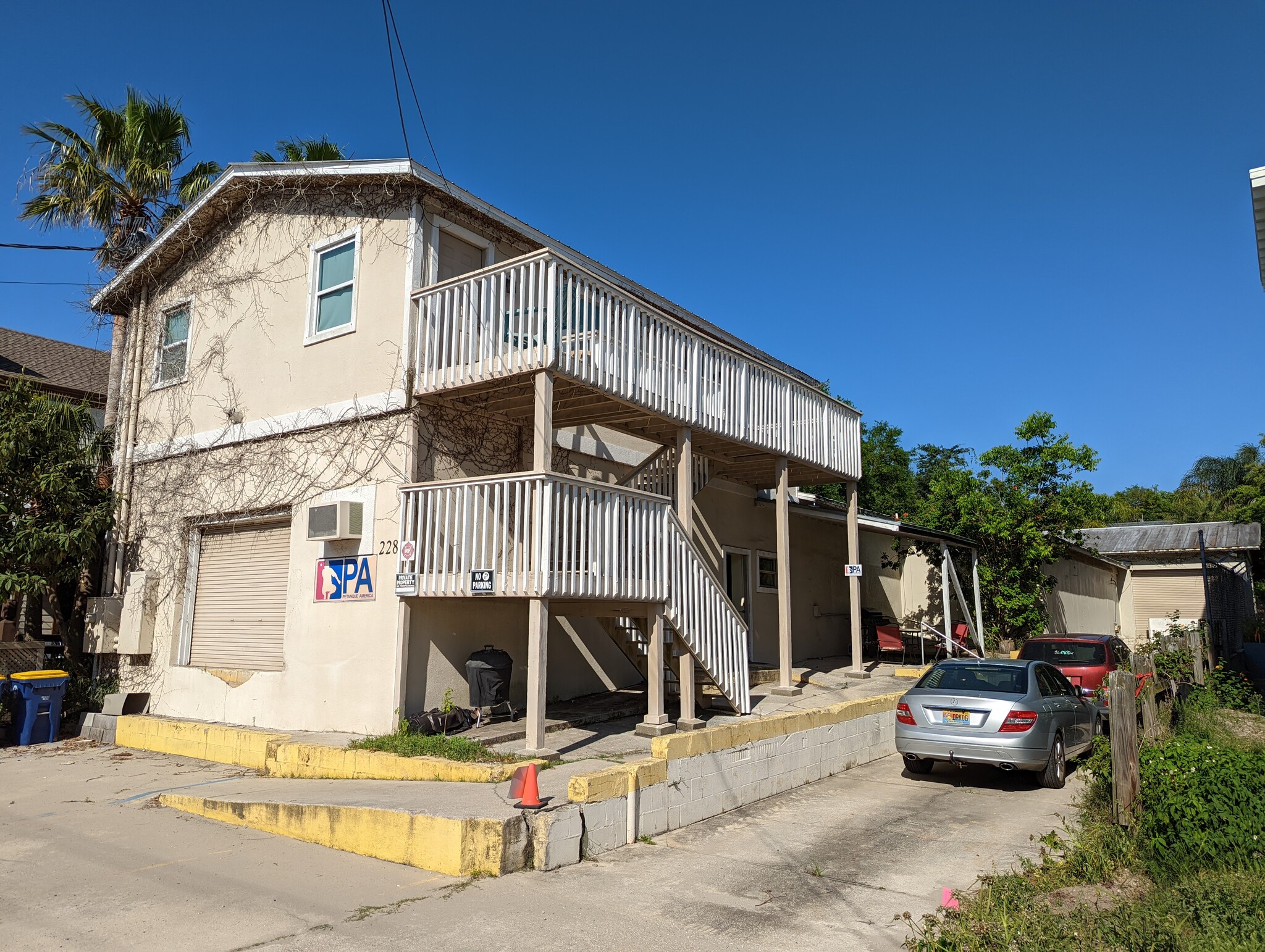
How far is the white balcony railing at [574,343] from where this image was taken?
10156mm

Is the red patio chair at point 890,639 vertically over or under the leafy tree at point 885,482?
under

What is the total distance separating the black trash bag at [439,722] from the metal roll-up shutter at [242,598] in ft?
9.72

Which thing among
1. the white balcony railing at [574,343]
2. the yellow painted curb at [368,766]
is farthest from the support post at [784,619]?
the yellow painted curb at [368,766]

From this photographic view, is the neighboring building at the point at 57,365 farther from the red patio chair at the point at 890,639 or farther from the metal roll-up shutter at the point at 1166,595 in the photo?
the metal roll-up shutter at the point at 1166,595

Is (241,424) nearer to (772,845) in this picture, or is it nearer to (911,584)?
(772,845)

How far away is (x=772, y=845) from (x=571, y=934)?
2.66m

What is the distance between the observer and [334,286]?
12.7m

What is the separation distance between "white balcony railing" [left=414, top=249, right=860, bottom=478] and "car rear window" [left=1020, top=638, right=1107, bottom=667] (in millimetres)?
5311

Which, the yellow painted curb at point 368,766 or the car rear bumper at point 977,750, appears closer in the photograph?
the yellow painted curb at point 368,766

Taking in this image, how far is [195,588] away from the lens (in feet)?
46.1

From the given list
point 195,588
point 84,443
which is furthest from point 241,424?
point 84,443

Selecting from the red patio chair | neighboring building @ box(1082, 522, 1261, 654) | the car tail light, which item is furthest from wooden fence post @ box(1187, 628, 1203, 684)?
neighboring building @ box(1082, 522, 1261, 654)

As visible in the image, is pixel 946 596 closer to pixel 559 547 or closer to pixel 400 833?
pixel 559 547

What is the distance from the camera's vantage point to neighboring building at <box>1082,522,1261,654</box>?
2998 cm
